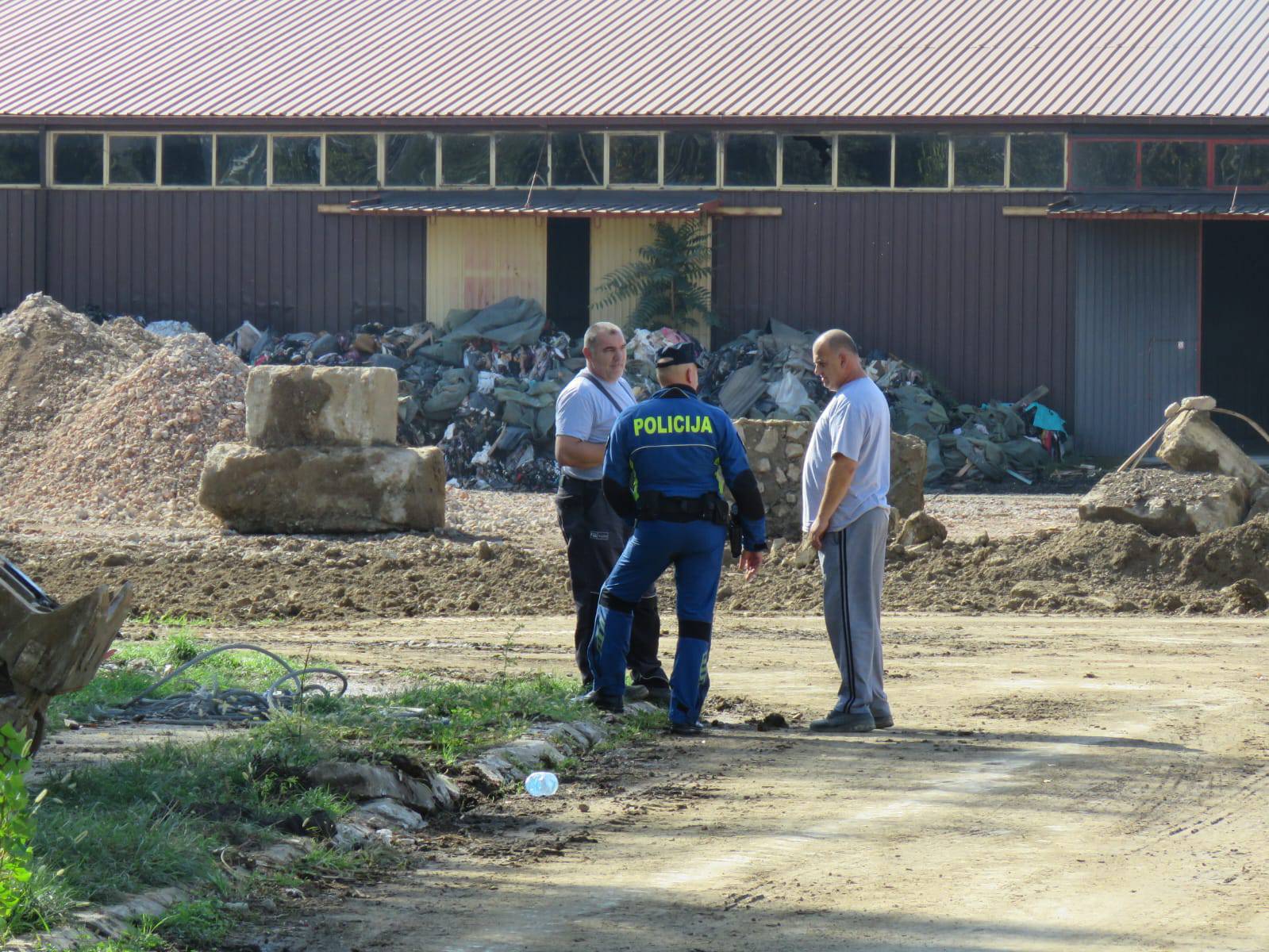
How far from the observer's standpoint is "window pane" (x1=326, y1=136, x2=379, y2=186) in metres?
27.4

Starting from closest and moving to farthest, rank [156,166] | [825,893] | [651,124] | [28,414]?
1. [825,893]
2. [28,414]
3. [651,124]
4. [156,166]

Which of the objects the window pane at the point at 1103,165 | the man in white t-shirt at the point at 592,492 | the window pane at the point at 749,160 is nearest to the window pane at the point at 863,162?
the window pane at the point at 749,160

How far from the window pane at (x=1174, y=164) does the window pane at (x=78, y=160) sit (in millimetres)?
16339

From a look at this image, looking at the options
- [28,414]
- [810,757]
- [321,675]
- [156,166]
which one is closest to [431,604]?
[321,675]

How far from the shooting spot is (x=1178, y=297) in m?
24.8

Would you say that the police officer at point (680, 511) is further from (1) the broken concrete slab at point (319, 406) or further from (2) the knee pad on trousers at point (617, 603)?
(1) the broken concrete slab at point (319, 406)

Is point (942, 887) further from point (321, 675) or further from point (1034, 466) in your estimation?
point (1034, 466)

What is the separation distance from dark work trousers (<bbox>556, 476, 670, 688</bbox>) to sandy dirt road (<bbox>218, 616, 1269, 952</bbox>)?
0.68 metres

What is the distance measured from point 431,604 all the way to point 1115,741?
670 cm

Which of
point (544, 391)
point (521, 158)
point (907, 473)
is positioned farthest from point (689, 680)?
point (521, 158)

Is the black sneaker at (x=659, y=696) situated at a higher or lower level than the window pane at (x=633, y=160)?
lower

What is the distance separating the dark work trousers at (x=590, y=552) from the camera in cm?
878

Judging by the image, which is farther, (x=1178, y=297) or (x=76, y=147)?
(x=76, y=147)

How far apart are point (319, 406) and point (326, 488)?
854 mm
